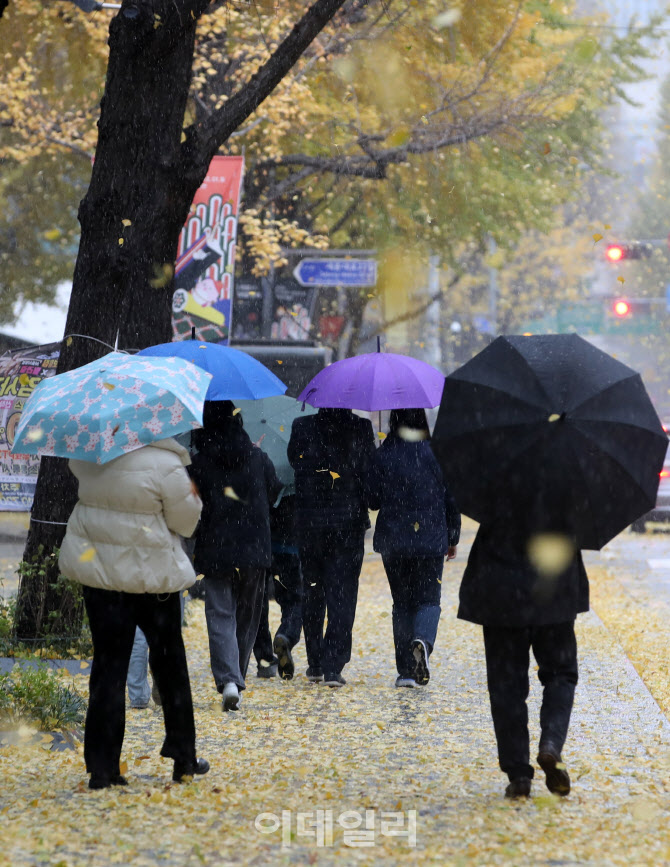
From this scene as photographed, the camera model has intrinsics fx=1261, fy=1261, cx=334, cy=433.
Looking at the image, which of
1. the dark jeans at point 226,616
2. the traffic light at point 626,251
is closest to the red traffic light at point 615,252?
the traffic light at point 626,251

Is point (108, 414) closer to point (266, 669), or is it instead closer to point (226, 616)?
point (226, 616)

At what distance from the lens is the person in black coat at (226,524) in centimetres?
696

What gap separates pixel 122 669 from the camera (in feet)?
17.9

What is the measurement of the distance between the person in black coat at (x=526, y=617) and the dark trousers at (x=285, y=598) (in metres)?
3.28

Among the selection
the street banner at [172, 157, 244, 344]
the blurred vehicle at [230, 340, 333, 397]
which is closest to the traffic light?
the blurred vehicle at [230, 340, 333, 397]

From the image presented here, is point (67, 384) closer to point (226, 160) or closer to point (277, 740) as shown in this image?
point (277, 740)

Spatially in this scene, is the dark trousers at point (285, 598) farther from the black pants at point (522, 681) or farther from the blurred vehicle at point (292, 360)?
the blurred vehicle at point (292, 360)

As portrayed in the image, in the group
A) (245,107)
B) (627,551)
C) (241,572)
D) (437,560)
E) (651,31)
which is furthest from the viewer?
(651,31)

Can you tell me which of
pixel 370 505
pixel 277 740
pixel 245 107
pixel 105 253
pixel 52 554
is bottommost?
pixel 277 740

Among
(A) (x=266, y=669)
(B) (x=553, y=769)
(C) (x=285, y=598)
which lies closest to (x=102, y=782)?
(B) (x=553, y=769)

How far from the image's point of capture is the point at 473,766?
598cm

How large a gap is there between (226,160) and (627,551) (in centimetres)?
899

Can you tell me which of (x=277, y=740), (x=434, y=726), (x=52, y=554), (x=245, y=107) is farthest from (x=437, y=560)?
(x=245, y=107)

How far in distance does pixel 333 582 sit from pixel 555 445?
3.21 m
